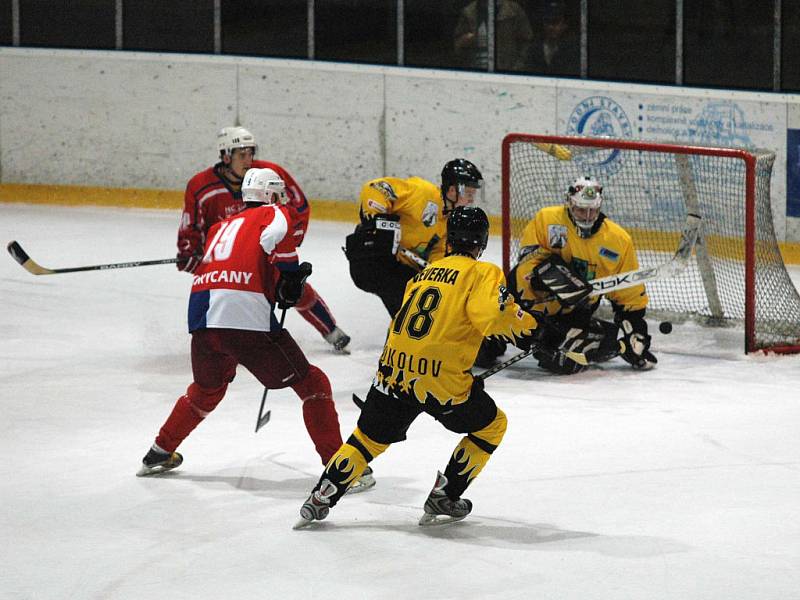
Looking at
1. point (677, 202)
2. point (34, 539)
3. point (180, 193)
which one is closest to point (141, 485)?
point (34, 539)

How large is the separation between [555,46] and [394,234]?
12.0ft

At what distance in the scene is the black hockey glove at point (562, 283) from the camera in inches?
263

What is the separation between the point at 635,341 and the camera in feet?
21.8

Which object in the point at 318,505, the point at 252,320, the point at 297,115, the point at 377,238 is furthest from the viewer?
the point at 297,115

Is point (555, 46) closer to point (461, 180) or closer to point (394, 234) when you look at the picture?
point (394, 234)

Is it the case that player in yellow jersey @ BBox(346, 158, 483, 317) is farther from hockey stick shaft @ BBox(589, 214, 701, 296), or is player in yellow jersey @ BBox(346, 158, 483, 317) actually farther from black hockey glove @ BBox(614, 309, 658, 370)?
black hockey glove @ BBox(614, 309, 658, 370)

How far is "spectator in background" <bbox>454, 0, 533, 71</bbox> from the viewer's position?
32.6 feet

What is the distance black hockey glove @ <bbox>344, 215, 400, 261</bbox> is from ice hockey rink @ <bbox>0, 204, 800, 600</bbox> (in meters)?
0.54

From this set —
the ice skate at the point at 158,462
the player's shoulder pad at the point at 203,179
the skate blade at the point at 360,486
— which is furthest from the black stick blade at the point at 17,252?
the skate blade at the point at 360,486

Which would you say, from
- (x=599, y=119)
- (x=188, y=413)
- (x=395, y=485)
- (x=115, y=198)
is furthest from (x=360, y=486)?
(x=115, y=198)

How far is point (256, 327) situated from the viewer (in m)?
4.86

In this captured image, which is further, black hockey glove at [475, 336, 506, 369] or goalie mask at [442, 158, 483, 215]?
black hockey glove at [475, 336, 506, 369]

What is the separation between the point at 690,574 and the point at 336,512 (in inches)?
45.2

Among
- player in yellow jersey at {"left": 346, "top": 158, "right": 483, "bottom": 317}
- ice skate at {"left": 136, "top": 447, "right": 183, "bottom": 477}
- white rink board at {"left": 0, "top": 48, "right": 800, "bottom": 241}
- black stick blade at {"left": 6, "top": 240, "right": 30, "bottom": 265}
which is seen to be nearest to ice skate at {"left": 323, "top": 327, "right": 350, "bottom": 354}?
player in yellow jersey at {"left": 346, "top": 158, "right": 483, "bottom": 317}
